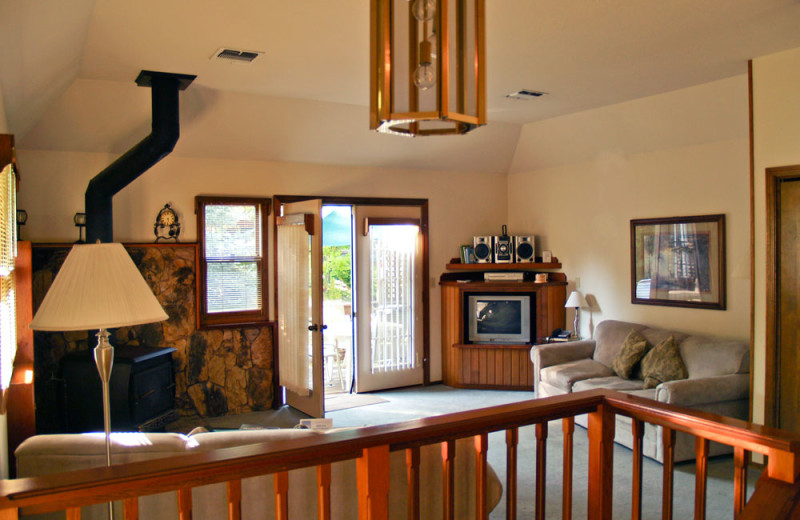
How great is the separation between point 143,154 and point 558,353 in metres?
4.17

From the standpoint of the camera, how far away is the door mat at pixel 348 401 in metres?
5.95

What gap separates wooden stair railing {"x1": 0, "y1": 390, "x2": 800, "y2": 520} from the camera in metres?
1.29

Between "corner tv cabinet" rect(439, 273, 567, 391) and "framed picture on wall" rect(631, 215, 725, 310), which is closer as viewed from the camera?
"framed picture on wall" rect(631, 215, 725, 310)

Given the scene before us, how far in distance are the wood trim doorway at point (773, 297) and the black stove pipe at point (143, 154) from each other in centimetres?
435

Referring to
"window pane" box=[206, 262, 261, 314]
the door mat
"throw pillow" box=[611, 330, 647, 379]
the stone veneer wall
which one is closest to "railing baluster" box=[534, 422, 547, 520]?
"throw pillow" box=[611, 330, 647, 379]

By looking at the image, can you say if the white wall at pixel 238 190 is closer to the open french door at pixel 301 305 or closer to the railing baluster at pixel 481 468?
the open french door at pixel 301 305

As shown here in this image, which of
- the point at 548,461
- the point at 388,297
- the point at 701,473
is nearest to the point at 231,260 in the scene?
the point at 388,297

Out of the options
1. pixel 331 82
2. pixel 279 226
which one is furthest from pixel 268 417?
pixel 331 82

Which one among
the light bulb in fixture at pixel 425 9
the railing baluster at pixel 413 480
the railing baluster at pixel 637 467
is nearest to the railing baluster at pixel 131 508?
the railing baluster at pixel 413 480

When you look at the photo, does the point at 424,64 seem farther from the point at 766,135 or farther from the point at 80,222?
the point at 80,222

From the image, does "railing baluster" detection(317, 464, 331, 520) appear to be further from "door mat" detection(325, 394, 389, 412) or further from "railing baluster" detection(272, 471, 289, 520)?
"door mat" detection(325, 394, 389, 412)

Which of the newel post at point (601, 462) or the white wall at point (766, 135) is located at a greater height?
the white wall at point (766, 135)

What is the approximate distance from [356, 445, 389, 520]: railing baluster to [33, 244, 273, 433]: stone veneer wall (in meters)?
4.13

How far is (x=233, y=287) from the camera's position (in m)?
5.77
